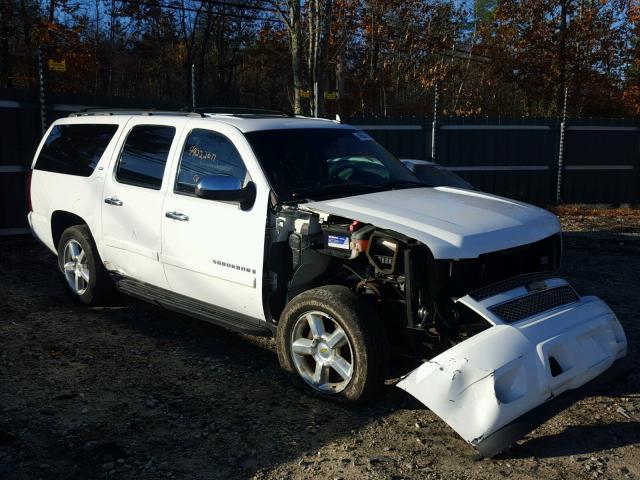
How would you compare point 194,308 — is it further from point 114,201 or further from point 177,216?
point 114,201

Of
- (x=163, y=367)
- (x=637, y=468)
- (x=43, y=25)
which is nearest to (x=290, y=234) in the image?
(x=163, y=367)

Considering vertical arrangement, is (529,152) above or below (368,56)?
below

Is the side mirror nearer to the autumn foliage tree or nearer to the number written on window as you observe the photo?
the number written on window

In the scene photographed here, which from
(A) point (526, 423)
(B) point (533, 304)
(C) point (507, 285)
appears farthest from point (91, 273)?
(A) point (526, 423)

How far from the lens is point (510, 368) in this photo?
344 cm

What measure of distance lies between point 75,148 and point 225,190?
2.58m

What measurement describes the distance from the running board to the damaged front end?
141 centimetres

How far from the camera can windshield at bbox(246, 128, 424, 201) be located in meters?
4.70

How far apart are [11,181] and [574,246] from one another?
834cm

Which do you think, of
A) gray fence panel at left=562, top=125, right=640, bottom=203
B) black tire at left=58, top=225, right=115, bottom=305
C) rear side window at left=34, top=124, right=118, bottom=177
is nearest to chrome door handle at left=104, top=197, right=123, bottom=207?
rear side window at left=34, top=124, right=118, bottom=177

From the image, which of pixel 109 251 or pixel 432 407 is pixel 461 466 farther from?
pixel 109 251

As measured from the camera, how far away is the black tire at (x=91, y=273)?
607 cm

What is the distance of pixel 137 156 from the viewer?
5629 millimetres

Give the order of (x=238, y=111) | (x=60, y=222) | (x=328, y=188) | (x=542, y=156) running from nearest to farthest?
1. (x=328, y=188)
2. (x=238, y=111)
3. (x=60, y=222)
4. (x=542, y=156)
